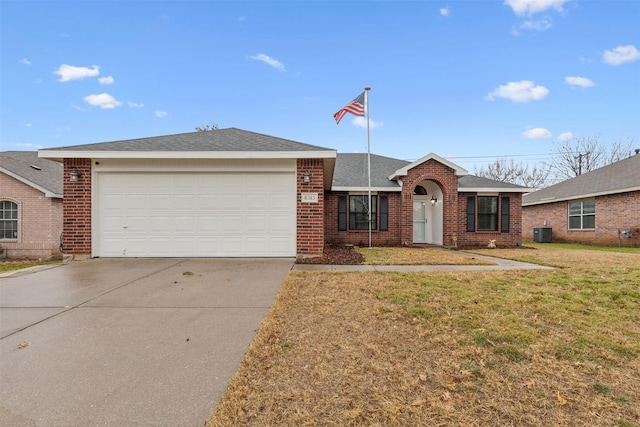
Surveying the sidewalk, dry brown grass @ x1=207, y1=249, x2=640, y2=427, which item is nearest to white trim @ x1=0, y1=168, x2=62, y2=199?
the sidewalk

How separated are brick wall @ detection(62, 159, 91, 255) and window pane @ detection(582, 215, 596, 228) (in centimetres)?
2343

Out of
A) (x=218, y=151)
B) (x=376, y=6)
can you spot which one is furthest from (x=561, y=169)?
(x=218, y=151)

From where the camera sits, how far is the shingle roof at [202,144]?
7641 mm

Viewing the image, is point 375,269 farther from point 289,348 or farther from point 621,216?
point 621,216

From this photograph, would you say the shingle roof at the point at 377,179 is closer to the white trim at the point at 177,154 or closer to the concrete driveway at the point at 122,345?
the white trim at the point at 177,154

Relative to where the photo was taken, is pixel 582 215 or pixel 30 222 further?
pixel 582 215

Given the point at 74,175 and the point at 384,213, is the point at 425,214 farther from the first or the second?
the point at 74,175

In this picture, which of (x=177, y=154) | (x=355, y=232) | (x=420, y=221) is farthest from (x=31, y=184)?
(x=420, y=221)

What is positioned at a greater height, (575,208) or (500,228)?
(575,208)

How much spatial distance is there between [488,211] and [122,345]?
14.7m

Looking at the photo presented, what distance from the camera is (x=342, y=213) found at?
13.0 metres

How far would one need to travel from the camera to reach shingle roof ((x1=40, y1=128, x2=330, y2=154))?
25.1ft

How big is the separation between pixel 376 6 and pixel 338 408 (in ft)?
44.8

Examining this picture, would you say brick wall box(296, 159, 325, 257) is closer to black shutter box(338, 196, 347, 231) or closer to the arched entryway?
black shutter box(338, 196, 347, 231)
